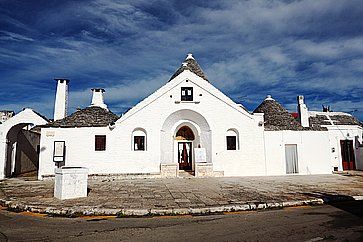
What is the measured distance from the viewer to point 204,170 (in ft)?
59.9

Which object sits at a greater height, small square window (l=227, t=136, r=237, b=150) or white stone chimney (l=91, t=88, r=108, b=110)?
white stone chimney (l=91, t=88, r=108, b=110)

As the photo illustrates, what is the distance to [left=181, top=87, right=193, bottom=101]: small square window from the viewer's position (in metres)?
19.6

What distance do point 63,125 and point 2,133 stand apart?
4.28 meters

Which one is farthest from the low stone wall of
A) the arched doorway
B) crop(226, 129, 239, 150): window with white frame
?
the arched doorway

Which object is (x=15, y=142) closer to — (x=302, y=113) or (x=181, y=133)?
(x=181, y=133)

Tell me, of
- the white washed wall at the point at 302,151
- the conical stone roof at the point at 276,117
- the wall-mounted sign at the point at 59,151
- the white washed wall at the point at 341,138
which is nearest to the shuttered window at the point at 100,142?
the wall-mounted sign at the point at 59,151

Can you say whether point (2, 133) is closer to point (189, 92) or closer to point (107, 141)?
point (107, 141)

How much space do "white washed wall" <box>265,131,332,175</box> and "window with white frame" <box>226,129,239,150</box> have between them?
2.18 meters

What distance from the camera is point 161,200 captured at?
9.27m

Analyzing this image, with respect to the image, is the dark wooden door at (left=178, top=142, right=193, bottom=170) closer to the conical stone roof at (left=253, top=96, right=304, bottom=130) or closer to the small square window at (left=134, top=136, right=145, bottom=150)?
the small square window at (left=134, top=136, right=145, bottom=150)

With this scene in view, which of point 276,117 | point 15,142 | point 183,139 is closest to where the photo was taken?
point 15,142

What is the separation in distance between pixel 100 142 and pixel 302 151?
1477 cm

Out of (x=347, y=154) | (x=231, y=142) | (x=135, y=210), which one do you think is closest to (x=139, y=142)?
(x=231, y=142)

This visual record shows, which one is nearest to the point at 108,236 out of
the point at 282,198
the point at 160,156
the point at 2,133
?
the point at 282,198
